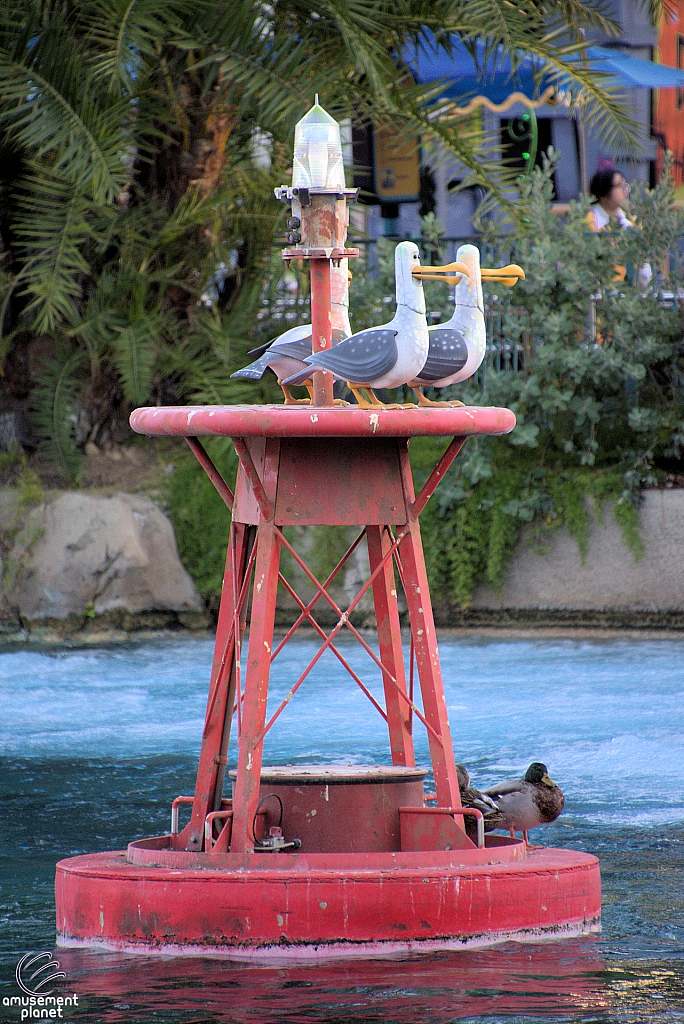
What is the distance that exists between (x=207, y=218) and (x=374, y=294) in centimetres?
147

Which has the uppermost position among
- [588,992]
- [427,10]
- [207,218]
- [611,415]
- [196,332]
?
[427,10]

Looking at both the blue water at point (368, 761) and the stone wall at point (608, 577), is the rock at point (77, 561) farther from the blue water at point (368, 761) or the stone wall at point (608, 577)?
the stone wall at point (608, 577)

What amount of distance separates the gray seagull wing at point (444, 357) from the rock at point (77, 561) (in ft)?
19.6

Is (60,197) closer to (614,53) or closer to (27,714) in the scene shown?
(27,714)

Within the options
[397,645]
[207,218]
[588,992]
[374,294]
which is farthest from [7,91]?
[588,992]

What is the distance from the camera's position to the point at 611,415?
389 inches

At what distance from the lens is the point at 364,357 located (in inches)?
148

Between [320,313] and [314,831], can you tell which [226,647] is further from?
[320,313]

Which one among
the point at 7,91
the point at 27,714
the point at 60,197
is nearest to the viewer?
the point at 27,714

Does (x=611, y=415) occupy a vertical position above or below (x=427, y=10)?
below

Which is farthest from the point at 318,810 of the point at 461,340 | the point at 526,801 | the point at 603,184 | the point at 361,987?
the point at 603,184

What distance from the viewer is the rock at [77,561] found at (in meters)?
9.65

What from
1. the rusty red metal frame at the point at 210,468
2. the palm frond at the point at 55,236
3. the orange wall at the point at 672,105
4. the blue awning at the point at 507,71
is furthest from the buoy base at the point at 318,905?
the orange wall at the point at 672,105

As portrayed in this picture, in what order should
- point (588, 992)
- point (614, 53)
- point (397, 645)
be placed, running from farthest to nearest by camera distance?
1. point (614, 53)
2. point (397, 645)
3. point (588, 992)
